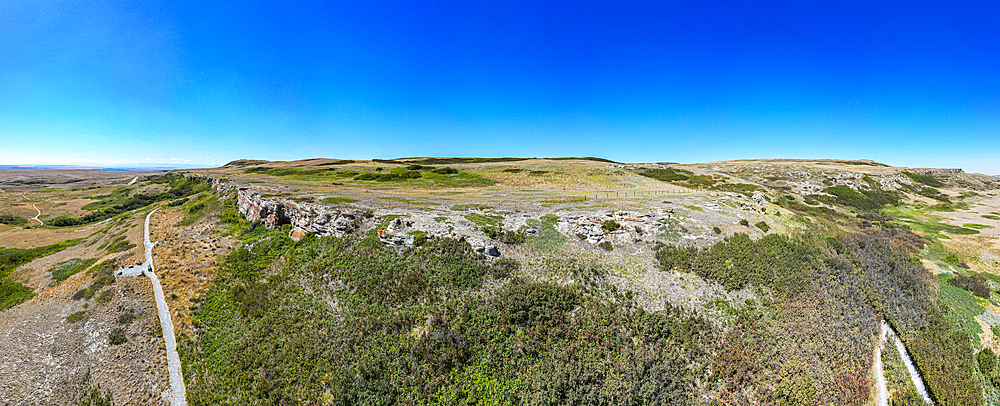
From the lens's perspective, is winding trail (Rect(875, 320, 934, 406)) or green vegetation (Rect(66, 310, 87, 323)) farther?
green vegetation (Rect(66, 310, 87, 323))

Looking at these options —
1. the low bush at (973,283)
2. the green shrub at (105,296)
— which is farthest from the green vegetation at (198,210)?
the low bush at (973,283)

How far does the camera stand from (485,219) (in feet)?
78.8

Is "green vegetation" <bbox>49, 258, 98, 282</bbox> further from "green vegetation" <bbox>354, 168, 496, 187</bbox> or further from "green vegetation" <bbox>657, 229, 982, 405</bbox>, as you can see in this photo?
"green vegetation" <bbox>657, 229, 982, 405</bbox>

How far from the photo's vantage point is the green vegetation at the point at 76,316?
17484 mm

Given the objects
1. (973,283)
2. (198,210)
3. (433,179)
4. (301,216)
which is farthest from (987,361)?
(198,210)

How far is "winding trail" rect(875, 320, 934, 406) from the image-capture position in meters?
13.5

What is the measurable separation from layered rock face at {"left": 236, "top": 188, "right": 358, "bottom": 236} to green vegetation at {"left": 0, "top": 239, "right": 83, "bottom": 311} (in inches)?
540

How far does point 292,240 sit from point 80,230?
47206 millimetres

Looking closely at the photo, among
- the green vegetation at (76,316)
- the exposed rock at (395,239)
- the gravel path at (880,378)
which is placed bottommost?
the gravel path at (880,378)

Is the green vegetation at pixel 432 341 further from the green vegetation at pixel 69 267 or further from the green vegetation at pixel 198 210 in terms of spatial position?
the green vegetation at pixel 198 210

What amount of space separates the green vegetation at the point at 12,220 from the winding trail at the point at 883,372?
319 ft

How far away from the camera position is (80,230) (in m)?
41.6

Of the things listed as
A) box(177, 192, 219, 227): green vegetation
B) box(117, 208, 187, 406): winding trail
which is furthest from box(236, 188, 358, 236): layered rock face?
box(117, 208, 187, 406): winding trail

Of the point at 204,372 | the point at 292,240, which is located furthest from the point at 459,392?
the point at 292,240
